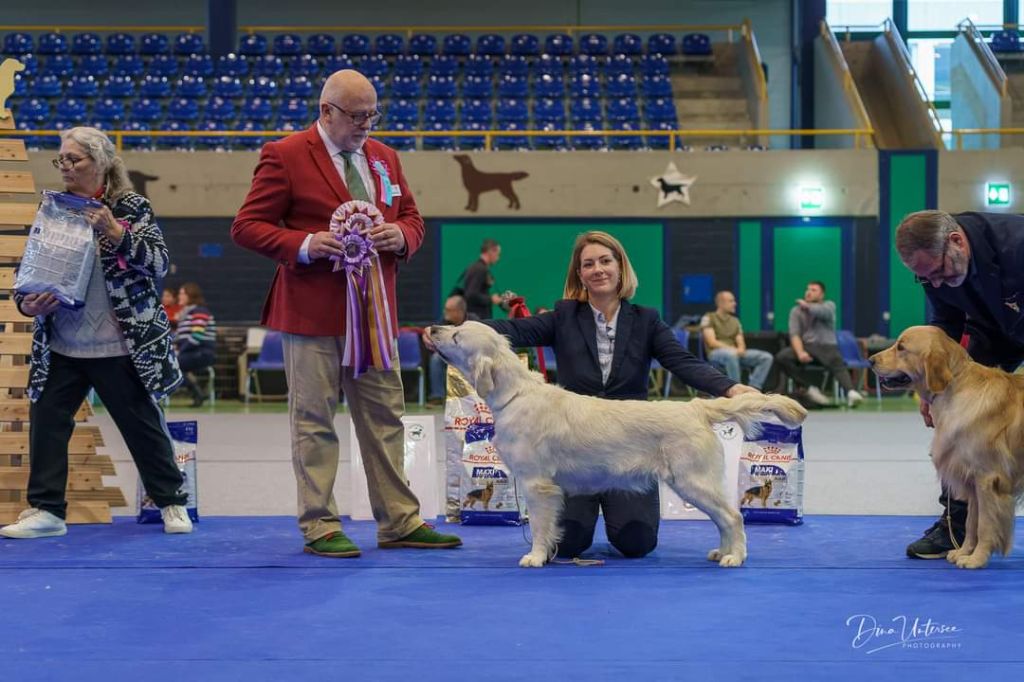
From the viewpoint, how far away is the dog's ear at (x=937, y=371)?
3.80 meters

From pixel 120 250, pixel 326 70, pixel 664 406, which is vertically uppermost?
pixel 326 70

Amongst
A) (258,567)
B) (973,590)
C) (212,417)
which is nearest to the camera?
(973,590)

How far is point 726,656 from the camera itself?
2.71 m

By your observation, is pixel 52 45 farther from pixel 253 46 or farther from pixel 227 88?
pixel 227 88

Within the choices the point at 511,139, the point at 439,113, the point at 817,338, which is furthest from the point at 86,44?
the point at 817,338

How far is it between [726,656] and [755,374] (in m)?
9.23

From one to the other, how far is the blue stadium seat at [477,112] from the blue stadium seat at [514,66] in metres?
0.95

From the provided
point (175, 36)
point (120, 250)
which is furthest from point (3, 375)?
point (175, 36)

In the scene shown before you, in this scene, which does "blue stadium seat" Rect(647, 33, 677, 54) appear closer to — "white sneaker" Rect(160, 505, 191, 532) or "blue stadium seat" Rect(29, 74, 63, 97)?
"blue stadium seat" Rect(29, 74, 63, 97)

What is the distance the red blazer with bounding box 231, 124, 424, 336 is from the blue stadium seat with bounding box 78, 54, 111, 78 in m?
14.7

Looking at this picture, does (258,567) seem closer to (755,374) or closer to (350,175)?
(350,175)

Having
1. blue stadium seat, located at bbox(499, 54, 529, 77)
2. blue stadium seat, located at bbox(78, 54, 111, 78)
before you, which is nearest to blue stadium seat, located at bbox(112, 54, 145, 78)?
blue stadium seat, located at bbox(78, 54, 111, 78)

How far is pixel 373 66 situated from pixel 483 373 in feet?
46.2

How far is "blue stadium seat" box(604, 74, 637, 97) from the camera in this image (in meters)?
16.4
